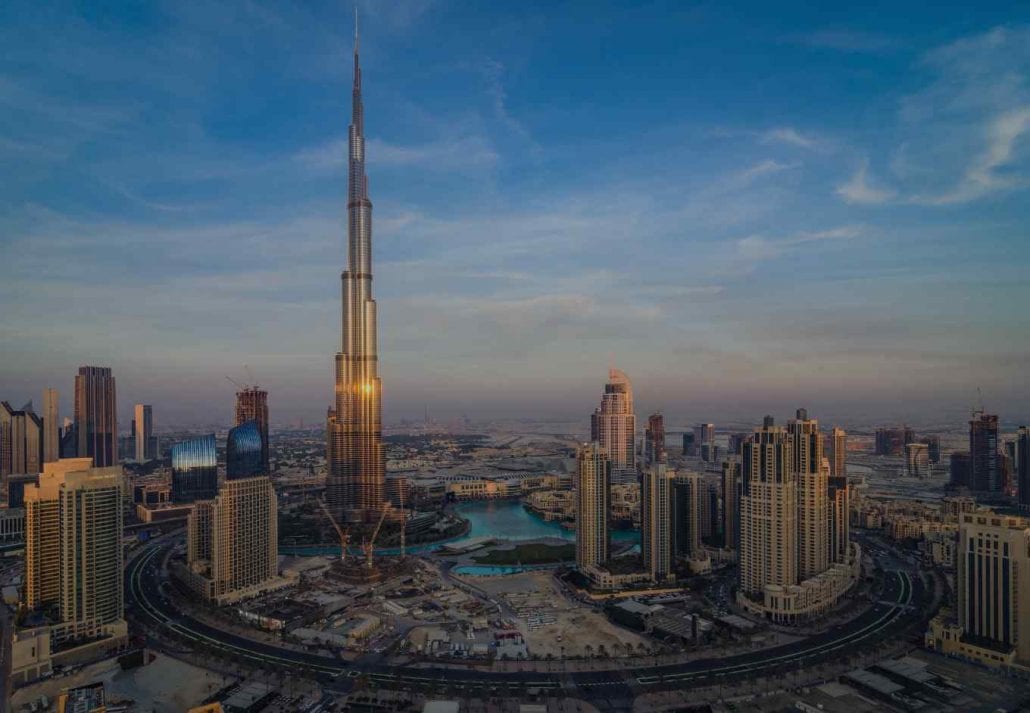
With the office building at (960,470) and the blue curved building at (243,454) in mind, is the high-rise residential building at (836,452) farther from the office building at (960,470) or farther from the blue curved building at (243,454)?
the blue curved building at (243,454)

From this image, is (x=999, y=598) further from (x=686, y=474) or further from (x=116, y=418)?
(x=116, y=418)

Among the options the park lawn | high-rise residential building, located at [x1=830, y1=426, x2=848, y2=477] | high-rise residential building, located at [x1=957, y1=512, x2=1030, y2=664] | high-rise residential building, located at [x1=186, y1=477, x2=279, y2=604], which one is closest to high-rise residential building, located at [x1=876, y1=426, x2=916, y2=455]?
high-rise residential building, located at [x1=830, y1=426, x2=848, y2=477]

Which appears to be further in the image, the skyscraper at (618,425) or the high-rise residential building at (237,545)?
the skyscraper at (618,425)

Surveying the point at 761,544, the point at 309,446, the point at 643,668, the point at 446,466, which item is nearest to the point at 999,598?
the point at 761,544

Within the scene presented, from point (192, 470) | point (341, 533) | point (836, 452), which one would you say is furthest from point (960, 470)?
point (192, 470)

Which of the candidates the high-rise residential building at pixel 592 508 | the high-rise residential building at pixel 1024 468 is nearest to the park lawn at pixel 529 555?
the high-rise residential building at pixel 592 508
